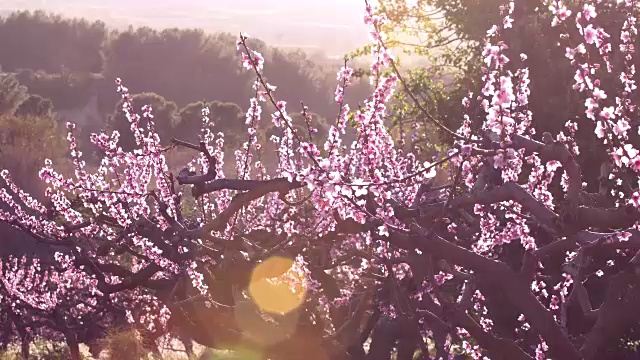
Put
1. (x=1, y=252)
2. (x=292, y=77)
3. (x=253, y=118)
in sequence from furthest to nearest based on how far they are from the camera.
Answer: (x=292, y=77), (x=1, y=252), (x=253, y=118)

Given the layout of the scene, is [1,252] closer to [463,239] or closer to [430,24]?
[430,24]

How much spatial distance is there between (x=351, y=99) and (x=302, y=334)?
62.2 metres

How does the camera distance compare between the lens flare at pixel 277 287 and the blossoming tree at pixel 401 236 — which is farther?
the lens flare at pixel 277 287

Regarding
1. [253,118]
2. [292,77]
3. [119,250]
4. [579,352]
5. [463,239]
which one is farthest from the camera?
[292,77]

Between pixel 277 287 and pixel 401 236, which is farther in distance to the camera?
pixel 277 287

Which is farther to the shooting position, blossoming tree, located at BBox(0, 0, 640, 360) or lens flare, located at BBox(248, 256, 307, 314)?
lens flare, located at BBox(248, 256, 307, 314)

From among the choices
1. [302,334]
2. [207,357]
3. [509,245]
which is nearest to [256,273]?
[302,334]

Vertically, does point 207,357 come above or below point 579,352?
below

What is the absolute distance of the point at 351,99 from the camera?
69125 mm

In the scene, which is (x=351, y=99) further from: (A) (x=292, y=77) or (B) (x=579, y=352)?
(B) (x=579, y=352)

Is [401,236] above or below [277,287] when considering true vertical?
above

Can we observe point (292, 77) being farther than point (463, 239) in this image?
Yes

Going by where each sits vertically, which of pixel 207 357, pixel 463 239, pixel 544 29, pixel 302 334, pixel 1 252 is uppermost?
pixel 544 29

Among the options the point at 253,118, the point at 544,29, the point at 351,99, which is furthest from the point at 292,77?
the point at 253,118
